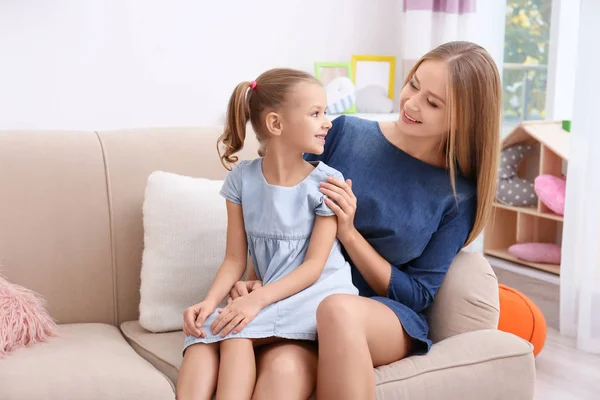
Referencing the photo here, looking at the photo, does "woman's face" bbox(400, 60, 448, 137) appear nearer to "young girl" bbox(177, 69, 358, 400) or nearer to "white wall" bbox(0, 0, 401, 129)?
"young girl" bbox(177, 69, 358, 400)

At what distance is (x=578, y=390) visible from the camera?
8.40 feet

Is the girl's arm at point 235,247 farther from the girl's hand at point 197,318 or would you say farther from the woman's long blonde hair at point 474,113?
the woman's long blonde hair at point 474,113

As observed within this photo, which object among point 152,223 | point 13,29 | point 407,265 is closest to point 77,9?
point 13,29

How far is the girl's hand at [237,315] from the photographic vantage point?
5.36ft

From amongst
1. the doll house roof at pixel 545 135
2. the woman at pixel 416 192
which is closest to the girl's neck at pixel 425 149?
the woman at pixel 416 192

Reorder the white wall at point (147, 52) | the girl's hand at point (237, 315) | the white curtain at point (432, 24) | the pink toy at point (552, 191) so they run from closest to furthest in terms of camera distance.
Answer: the girl's hand at point (237, 315)
the white wall at point (147, 52)
the white curtain at point (432, 24)
the pink toy at point (552, 191)

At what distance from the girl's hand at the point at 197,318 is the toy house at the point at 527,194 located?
245 centimetres

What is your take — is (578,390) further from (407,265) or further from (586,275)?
(407,265)

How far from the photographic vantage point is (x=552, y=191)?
3729mm

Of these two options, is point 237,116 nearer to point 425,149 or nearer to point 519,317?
point 425,149

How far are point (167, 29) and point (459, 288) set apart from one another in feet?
5.90

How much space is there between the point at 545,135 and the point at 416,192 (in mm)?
2166

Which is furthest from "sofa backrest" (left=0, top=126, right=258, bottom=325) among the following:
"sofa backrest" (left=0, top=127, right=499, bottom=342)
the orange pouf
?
the orange pouf

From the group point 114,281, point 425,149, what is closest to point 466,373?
point 425,149
